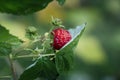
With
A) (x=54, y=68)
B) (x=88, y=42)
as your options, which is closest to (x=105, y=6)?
(x=88, y=42)

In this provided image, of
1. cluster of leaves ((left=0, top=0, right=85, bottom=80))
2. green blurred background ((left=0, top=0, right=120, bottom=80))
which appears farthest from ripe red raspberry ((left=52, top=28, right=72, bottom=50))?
green blurred background ((left=0, top=0, right=120, bottom=80))

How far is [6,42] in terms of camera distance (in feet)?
3.06

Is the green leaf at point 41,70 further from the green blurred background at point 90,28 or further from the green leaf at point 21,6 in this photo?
the green blurred background at point 90,28

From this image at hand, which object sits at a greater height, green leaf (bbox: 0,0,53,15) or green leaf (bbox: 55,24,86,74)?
green leaf (bbox: 0,0,53,15)

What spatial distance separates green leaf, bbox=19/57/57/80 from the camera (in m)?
0.95

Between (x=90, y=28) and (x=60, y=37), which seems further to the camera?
(x=90, y=28)

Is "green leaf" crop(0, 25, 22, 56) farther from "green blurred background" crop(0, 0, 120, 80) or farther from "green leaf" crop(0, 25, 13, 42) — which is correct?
"green blurred background" crop(0, 0, 120, 80)

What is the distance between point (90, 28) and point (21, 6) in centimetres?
238

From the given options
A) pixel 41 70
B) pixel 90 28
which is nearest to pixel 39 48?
pixel 41 70

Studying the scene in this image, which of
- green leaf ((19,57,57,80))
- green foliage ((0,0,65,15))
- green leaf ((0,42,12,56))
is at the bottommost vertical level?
green leaf ((19,57,57,80))

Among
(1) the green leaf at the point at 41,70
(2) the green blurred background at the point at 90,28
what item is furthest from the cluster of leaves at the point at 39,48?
(2) the green blurred background at the point at 90,28

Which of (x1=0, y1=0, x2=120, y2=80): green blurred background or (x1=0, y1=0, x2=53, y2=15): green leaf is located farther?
(x1=0, y1=0, x2=120, y2=80): green blurred background

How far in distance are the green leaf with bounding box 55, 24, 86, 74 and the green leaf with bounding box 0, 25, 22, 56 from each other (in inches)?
3.1

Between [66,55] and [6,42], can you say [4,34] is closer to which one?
[6,42]
